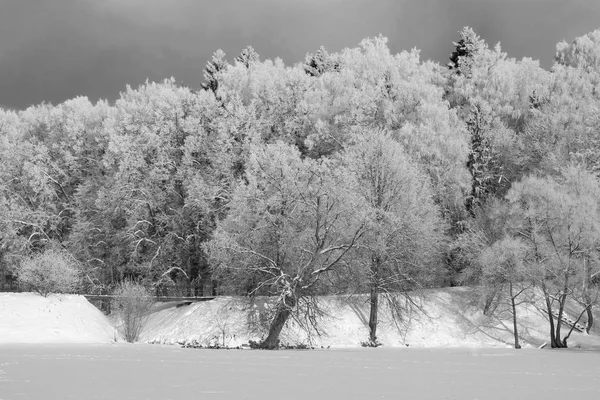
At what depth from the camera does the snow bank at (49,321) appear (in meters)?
37.3

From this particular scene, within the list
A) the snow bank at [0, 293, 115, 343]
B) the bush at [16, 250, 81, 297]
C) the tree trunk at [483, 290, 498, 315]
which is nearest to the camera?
the snow bank at [0, 293, 115, 343]

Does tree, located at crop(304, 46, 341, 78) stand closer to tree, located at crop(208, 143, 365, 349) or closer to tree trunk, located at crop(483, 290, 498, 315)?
tree, located at crop(208, 143, 365, 349)

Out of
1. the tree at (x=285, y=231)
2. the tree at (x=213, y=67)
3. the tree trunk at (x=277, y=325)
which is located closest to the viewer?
the tree trunk at (x=277, y=325)

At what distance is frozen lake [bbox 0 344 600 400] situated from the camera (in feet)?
51.8

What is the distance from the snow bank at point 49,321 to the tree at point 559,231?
85.5 feet

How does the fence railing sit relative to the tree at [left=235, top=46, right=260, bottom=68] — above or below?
below

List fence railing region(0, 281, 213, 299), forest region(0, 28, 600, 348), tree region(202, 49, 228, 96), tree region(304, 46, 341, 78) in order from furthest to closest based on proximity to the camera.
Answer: tree region(304, 46, 341, 78) < tree region(202, 49, 228, 96) < fence railing region(0, 281, 213, 299) < forest region(0, 28, 600, 348)

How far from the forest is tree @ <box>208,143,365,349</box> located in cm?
13

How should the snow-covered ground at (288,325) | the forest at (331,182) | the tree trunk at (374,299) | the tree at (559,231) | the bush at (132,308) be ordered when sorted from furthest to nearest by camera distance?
the bush at (132,308) < the tree trunk at (374,299) < the forest at (331,182) < the snow-covered ground at (288,325) < the tree at (559,231)

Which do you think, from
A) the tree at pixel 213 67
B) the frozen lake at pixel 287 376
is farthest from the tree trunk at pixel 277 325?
the tree at pixel 213 67

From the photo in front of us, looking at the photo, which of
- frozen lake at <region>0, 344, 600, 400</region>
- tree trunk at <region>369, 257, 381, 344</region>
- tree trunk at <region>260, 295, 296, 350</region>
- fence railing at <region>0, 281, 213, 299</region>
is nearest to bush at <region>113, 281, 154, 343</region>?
fence railing at <region>0, 281, 213, 299</region>

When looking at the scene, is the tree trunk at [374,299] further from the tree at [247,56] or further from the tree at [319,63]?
the tree at [247,56]

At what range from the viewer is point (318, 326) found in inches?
1542

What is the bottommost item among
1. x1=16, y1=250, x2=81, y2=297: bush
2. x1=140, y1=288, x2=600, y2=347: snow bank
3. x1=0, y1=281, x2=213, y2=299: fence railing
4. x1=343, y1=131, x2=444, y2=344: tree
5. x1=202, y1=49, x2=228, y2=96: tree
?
x1=140, y1=288, x2=600, y2=347: snow bank
